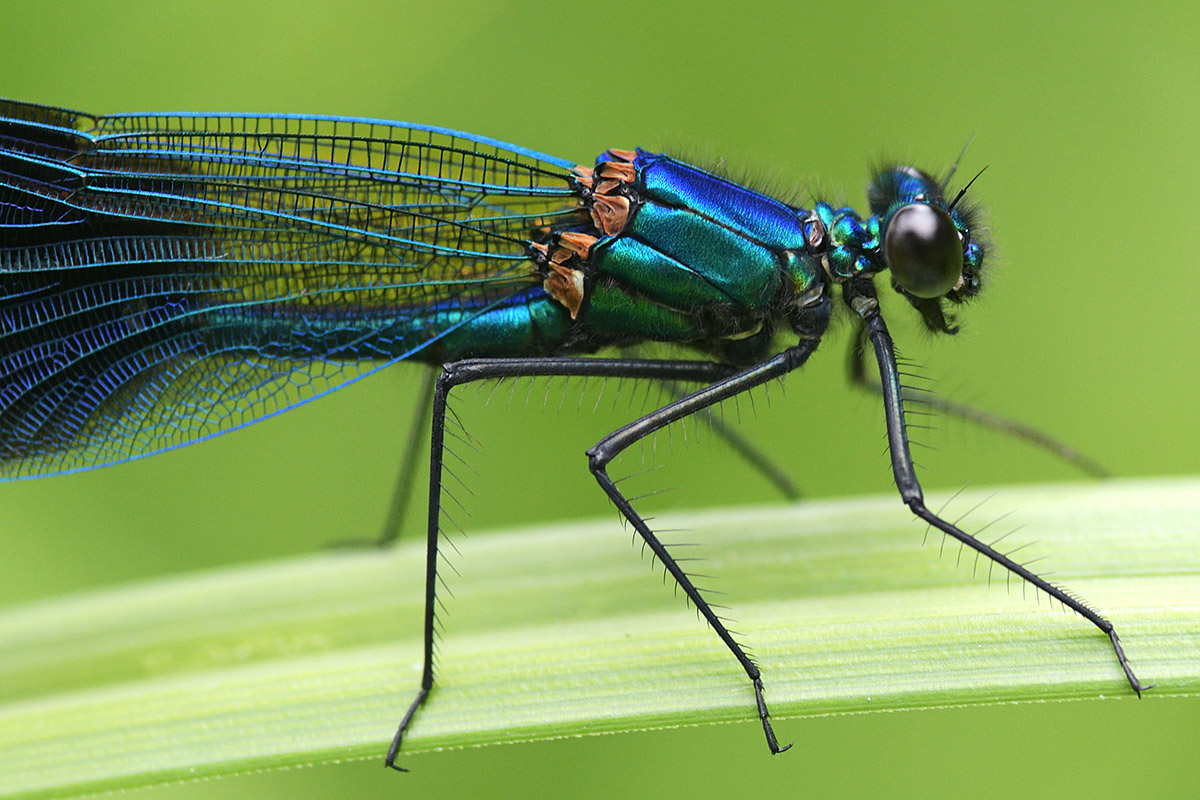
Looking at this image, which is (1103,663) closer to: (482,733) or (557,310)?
(482,733)

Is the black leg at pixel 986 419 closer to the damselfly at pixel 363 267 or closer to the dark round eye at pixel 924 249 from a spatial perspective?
the damselfly at pixel 363 267

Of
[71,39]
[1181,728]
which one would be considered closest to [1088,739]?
[1181,728]

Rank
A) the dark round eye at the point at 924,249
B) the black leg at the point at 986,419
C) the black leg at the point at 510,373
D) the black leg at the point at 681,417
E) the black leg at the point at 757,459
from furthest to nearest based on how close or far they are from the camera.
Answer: the black leg at the point at 757,459 → the black leg at the point at 986,419 → the dark round eye at the point at 924,249 → the black leg at the point at 510,373 → the black leg at the point at 681,417

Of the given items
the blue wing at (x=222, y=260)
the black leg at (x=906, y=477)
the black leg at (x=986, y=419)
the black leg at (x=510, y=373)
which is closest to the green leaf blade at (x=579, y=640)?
the black leg at (x=906, y=477)

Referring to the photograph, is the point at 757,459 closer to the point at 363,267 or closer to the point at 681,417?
the point at 681,417

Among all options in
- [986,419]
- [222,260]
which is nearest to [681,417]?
[986,419]

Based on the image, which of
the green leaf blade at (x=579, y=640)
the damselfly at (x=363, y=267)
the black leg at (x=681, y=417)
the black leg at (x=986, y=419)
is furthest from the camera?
the black leg at (x=986, y=419)
